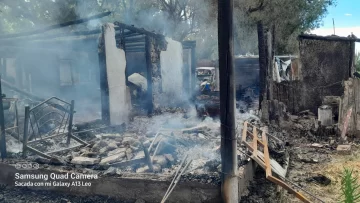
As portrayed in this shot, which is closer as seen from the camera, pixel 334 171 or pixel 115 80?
pixel 334 171

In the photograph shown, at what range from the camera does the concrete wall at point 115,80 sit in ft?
29.9

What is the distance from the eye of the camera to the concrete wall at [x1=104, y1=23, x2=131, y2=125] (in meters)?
9.11

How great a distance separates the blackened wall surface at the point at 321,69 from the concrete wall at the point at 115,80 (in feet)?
23.9

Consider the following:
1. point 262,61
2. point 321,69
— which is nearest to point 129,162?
point 262,61

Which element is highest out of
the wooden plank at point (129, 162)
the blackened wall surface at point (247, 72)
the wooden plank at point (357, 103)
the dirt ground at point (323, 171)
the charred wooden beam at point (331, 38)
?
the charred wooden beam at point (331, 38)

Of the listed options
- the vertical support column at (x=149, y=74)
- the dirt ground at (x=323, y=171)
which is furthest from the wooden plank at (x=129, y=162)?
the vertical support column at (x=149, y=74)

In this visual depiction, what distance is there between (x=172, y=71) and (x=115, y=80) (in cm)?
608

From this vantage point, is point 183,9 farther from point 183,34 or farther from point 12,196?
point 12,196

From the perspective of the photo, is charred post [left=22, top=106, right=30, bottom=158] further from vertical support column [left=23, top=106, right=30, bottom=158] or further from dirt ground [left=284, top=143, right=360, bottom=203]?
dirt ground [left=284, top=143, right=360, bottom=203]

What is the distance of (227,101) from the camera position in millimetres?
→ 4113

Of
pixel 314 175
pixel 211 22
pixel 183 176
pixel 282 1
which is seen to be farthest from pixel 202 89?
pixel 183 176

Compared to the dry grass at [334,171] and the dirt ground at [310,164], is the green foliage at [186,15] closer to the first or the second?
the dirt ground at [310,164]

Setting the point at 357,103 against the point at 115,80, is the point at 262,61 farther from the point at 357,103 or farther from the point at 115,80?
the point at 115,80

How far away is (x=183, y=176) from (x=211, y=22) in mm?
17593
